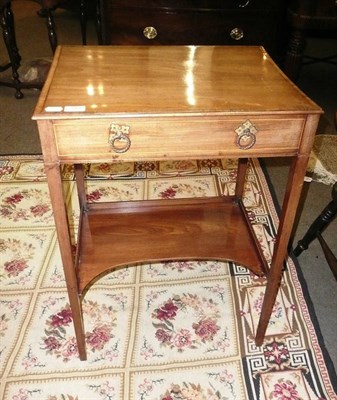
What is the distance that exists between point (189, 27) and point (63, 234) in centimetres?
132

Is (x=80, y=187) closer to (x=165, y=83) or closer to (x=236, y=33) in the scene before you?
(x=165, y=83)

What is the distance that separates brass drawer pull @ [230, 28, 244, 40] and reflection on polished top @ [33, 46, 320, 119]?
734 millimetres

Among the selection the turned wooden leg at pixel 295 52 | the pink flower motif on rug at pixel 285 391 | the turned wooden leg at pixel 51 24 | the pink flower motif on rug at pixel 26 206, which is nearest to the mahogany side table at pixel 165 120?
the pink flower motif on rug at pixel 285 391

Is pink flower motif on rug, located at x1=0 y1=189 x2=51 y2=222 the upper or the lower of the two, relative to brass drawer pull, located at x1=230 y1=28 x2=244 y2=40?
lower

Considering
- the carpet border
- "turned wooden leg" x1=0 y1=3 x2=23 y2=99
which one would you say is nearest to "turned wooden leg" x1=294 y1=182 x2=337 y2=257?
the carpet border

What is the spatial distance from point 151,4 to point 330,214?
47.6 inches

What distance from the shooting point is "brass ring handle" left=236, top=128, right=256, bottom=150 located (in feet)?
2.59

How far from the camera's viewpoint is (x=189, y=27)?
1771 millimetres

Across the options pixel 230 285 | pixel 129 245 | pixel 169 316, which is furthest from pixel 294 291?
pixel 129 245

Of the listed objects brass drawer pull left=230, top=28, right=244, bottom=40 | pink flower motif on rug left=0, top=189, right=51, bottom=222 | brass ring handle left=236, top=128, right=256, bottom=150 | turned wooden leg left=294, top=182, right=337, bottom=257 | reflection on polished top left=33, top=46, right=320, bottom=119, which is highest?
reflection on polished top left=33, top=46, right=320, bottom=119

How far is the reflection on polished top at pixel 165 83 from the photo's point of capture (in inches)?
30.1

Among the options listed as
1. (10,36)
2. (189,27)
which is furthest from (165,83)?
(10,36)

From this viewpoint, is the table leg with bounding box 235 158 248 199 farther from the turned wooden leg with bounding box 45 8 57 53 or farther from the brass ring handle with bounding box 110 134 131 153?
the turned wooden leg with bounding box 45 8 57 53

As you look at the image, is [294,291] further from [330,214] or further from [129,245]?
[129,245]
